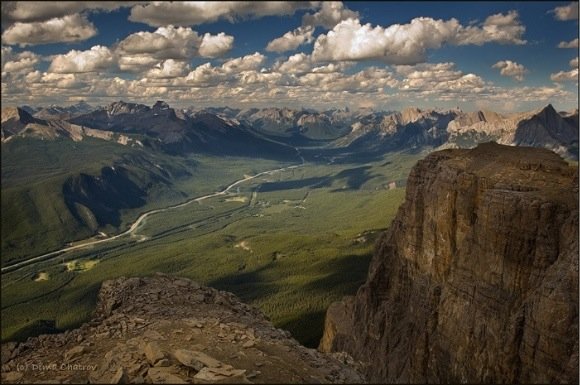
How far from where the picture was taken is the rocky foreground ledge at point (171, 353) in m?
24.9

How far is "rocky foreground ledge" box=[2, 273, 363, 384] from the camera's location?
81.8 feet

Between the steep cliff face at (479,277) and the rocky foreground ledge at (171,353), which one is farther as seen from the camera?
the steep cliff face at (479,277)

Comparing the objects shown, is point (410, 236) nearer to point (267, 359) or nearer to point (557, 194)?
point (557, 194)

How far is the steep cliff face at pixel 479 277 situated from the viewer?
146 feet

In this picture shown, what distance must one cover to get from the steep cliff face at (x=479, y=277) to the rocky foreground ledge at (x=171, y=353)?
876 inches

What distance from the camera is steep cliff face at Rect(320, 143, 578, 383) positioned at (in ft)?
146

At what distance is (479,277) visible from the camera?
55.8 metres

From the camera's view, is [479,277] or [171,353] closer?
[171,353]

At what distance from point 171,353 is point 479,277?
129ft

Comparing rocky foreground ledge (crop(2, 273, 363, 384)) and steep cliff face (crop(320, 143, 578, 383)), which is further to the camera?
steep cliff face (crop(320, 143, 578, 383))

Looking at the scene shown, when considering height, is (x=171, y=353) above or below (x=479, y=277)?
above

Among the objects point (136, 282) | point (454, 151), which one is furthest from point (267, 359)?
point (454, 151)

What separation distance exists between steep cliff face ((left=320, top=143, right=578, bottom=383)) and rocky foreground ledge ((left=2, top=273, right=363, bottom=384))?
22.3 metres

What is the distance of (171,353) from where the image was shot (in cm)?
2722
